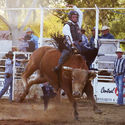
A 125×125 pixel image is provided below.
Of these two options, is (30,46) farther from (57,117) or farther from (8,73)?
(57,117)

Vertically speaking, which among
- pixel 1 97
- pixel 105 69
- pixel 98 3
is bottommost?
pixel 1 97

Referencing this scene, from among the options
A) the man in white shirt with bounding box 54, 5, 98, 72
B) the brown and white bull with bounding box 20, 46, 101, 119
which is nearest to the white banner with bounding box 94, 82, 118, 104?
the brown and white bull with bounding box 20, 46, 101, 119

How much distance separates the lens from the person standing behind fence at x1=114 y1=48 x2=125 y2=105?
41.3 feet

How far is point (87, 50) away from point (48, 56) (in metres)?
1.19

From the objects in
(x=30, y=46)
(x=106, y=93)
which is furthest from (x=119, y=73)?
(x=30, y=46)

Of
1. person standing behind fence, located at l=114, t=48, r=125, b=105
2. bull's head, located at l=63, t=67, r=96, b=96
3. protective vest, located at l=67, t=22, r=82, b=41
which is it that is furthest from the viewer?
person standing behind fence, located at l=114, t=48, r=125, b=105

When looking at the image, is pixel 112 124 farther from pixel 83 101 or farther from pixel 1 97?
pixel 1 97

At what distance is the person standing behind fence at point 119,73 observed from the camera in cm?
1259

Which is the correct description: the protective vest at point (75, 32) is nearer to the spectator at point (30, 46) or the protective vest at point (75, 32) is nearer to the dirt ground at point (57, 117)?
the dirt ground at point (57, 117)

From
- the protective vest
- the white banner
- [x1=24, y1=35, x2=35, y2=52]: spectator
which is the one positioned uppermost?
the protective vest

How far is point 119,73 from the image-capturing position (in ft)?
41.7

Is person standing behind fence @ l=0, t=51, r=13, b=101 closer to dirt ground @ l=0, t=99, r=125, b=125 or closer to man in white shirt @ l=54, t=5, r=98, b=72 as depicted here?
dirt ground @ l=0, t=99, r=125, b=125

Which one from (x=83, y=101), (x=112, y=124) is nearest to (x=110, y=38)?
(x=83, y=101)

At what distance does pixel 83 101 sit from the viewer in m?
13.4
